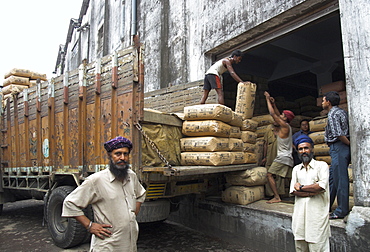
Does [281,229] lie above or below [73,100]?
below

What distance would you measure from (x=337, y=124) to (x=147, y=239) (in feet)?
11.3

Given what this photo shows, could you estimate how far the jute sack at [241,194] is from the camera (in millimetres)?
4672

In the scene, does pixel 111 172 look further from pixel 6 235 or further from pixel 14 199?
pixel 14 199

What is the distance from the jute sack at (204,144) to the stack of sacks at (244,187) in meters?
0.64

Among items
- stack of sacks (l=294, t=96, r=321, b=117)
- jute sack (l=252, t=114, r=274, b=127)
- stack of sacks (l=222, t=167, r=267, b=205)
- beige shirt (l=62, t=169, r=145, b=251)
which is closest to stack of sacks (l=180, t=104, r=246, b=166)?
stack of sacks (l=222, t=167, r=267, b=205)

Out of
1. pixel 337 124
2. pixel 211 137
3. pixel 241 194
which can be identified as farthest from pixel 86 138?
pixel 337 124

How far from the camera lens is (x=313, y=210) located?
276 cm

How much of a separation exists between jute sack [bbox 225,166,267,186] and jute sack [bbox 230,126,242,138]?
62 centimetres

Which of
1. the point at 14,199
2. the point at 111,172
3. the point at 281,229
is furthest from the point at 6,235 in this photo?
the point at 281,229

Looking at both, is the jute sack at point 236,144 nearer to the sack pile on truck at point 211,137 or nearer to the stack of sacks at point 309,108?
the sack pile on truck at point 211,137

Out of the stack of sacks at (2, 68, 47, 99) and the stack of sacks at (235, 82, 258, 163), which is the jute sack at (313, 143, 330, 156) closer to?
the stack of sacks at (235, 82, 258, 163)

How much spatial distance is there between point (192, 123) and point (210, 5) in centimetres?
364

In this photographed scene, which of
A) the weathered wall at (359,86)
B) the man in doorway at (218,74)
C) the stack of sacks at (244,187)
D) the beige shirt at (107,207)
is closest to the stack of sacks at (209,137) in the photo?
the stack of sacks at (244,187)

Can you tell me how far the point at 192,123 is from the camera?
457 cm
